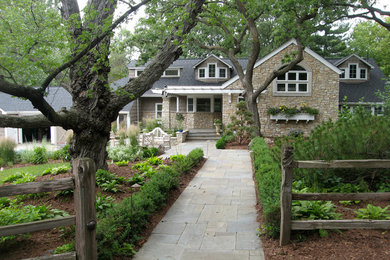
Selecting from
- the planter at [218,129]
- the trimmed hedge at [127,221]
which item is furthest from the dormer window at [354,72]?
the trimmed hedge at [127,221]

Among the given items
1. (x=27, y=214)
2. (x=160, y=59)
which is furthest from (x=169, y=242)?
Result: (x=160, y=59)

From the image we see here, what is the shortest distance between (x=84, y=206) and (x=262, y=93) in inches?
687

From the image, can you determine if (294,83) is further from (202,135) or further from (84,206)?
(84,206)

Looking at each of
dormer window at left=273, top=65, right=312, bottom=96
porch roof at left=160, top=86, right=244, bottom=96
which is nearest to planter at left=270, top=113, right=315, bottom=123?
dormer window at left=273, top=65, right=312, bottom=96

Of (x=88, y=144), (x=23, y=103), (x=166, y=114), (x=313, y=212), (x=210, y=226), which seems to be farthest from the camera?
(x=23, y=103)

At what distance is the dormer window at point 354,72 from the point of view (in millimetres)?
21656

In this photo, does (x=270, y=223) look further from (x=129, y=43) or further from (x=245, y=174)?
(x=129, y=43)

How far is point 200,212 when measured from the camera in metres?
5.29

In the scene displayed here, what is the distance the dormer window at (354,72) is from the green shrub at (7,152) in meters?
20.9

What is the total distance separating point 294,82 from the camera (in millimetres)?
19141

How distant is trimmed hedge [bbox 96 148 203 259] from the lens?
347cm

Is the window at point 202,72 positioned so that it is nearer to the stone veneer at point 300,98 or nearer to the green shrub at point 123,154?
the stone veneer at point 300,98

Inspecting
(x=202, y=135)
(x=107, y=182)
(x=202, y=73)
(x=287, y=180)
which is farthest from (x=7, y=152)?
(x=202, y=73)

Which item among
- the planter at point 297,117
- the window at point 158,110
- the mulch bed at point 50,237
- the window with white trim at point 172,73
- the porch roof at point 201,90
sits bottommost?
the mulch bed at point 50,237
